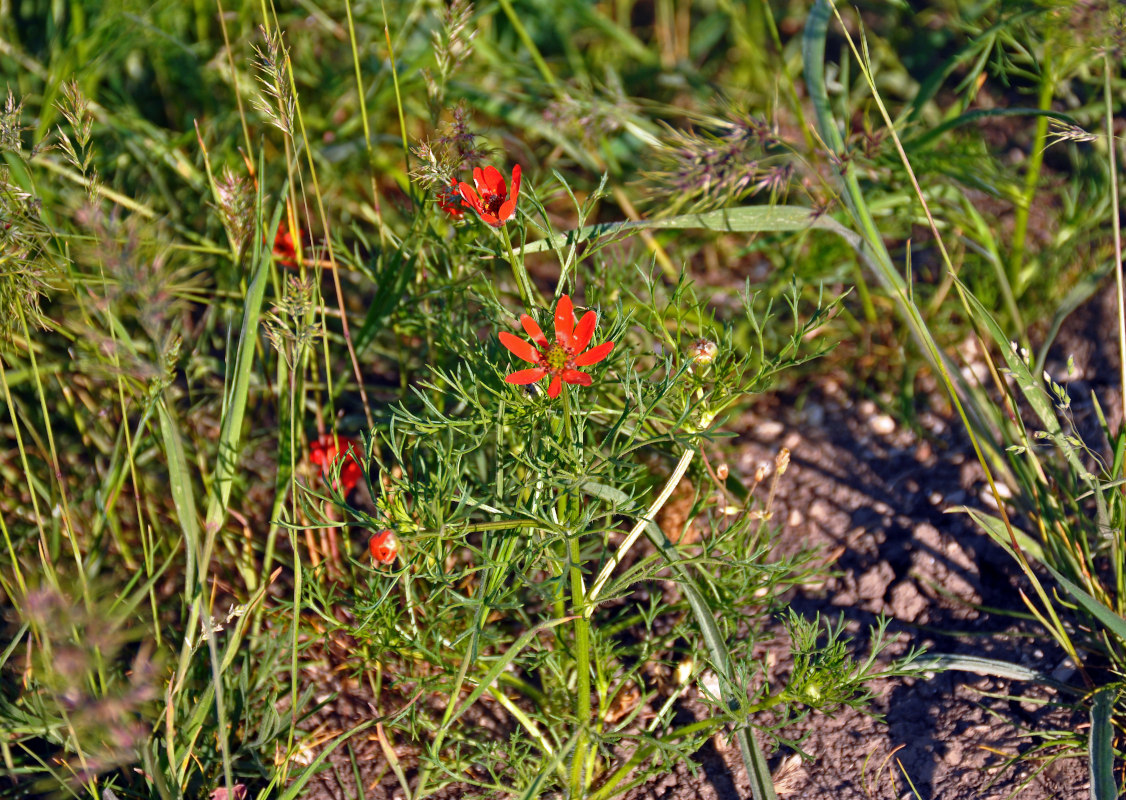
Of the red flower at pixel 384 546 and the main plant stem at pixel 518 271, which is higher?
the main plant stem at pixel 518 271

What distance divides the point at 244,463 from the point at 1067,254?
1.75 meters

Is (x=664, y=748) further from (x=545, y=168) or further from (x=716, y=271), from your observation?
(x=545, y=168)

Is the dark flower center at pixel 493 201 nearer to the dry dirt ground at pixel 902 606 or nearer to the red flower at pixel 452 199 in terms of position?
the red flower at pixel 452 199

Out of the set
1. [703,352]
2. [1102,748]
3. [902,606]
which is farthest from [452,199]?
[1102,748]

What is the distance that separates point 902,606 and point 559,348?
0.86m

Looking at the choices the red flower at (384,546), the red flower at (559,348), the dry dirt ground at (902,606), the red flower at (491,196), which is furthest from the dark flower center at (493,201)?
the dry dirt ground at (902,606)

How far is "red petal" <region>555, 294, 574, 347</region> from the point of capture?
111 centimetres

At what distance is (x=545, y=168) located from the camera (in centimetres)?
228

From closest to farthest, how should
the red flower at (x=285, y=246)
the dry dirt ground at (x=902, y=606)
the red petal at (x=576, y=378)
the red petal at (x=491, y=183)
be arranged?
the red petal at (x=576, y=378) → the red petal at (x=491, y=183) → the dry dirt ground at (x=902, y=606) → the red flower at (x=285, y=246)

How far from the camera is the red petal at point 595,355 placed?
1094 millimetres

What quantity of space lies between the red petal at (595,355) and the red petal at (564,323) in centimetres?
3

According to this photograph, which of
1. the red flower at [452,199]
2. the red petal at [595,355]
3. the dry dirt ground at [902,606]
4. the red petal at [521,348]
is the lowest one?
the dry dirt ground at [902,606]

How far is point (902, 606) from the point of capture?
157 cm

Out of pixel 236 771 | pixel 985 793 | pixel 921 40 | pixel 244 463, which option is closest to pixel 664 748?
pixel 985 793
